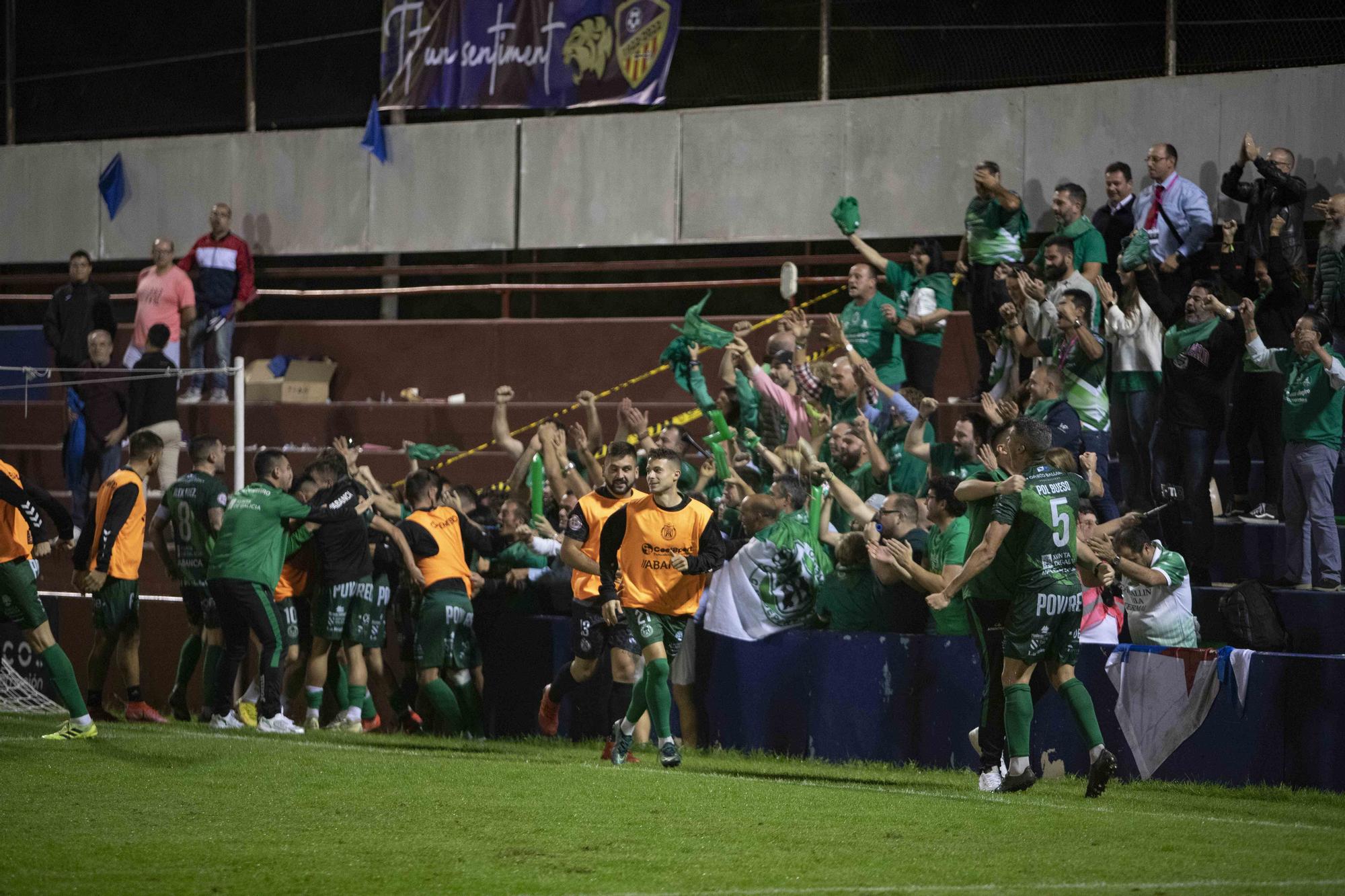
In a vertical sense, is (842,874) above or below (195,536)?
below

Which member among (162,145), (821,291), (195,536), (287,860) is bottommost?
(287,860)

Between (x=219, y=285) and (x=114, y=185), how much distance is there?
3.23 meters

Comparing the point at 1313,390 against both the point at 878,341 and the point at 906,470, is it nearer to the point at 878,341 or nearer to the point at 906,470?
the point at 906,470

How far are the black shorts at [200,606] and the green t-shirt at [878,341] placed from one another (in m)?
5.73

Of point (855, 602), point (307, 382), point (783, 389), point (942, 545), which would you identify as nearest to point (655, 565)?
point (855, 602)

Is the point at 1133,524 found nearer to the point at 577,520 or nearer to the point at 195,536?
the point at 577,520

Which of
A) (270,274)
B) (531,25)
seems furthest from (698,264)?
(270,274)

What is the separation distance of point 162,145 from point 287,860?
1520 centimetres

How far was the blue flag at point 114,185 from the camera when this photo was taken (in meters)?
21.2

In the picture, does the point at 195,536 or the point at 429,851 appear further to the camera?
the point at 195,536

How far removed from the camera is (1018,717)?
9.41 meters

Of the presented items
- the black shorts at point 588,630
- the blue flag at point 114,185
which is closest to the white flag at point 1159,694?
the black shorts at point 588,630

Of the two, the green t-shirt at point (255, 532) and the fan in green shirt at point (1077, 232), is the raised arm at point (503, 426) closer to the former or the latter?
the green t-shirt at point (255, 532)

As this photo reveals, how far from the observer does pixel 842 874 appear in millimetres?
7324
